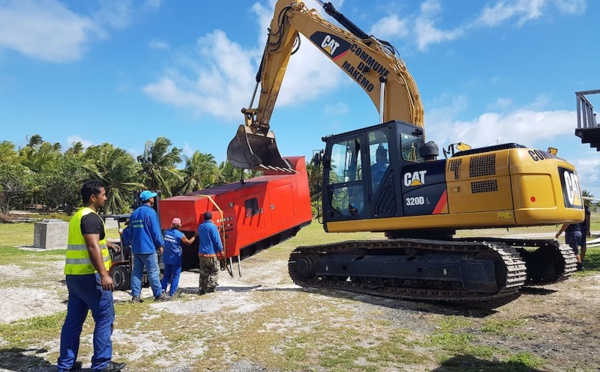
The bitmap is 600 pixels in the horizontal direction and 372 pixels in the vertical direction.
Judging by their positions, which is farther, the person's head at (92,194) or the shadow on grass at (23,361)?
the person's head at (92,194)

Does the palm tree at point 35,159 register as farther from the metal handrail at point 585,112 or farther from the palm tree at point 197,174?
the metal handrail at point 585,112

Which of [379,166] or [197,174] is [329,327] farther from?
[197,174]

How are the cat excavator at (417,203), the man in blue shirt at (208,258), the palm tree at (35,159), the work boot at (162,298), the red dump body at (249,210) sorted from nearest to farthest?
1. the cat excavator at (417,203)
2. the work boot at (162,298)
3. the man in blue shirt at (208,258)
4. the red dump body at (249,210)
5. the palm tree at (35,159)

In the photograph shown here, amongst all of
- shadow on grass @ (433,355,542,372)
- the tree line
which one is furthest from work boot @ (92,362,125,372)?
the tree line

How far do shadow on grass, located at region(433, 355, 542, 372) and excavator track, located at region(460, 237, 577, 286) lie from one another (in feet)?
12.1

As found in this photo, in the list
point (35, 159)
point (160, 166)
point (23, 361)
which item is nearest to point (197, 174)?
point (160, 166)

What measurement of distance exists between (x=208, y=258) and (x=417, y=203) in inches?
150

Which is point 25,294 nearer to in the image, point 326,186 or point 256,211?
point 256,211

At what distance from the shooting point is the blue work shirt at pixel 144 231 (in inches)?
288

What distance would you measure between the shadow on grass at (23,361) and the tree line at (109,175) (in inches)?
1111

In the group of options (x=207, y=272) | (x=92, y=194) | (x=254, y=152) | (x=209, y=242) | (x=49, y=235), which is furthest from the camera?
(x=49, y=235)

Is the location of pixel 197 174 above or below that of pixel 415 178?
above

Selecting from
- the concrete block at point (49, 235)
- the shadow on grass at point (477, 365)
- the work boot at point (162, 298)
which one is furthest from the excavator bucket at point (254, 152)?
the concrete block at point (49, 235)

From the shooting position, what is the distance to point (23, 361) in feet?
14.6
